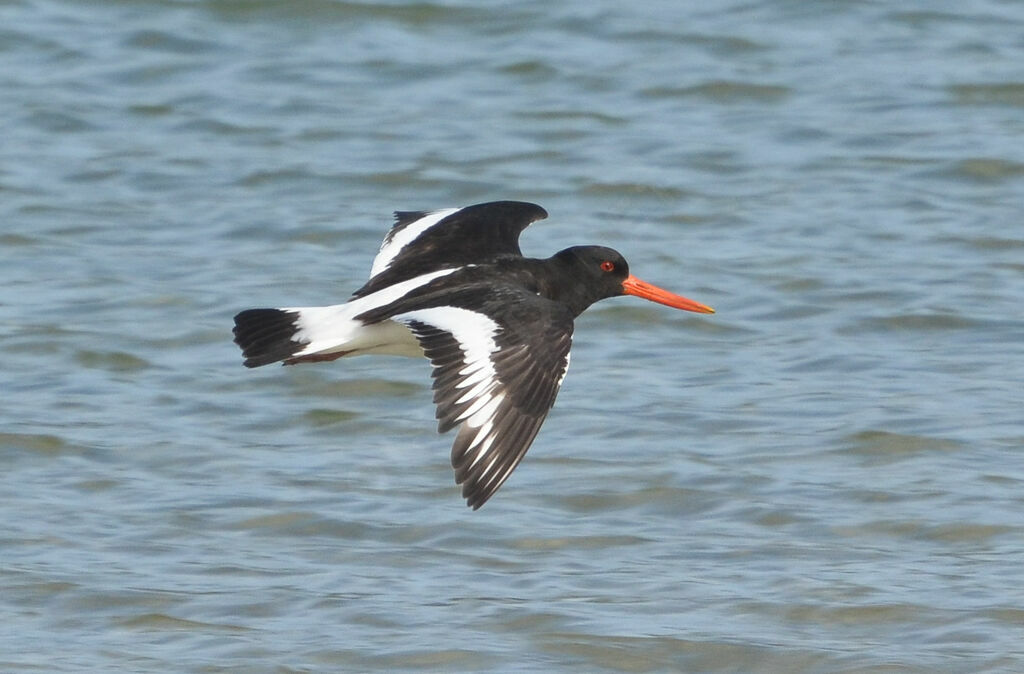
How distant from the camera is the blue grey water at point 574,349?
6.32 m

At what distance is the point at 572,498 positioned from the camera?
7.25 metres

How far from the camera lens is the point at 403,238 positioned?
306 inches

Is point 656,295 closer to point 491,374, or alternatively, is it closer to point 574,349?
point 574,349

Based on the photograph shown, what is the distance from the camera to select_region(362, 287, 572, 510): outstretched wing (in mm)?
5488

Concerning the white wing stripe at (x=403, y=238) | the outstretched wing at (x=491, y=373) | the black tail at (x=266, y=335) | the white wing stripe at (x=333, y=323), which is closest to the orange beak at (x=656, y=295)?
the white wing stripe at (x=403, y=238)

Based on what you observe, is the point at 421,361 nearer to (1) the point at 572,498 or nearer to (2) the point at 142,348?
(2) the point at 142,348

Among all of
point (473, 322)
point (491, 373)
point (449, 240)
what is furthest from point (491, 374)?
point (449, 240)

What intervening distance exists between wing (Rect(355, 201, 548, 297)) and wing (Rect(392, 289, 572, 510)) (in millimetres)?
921

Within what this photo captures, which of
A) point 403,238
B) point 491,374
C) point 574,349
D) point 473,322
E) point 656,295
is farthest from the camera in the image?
point 574,349

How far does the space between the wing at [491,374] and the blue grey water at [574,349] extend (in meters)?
0.86

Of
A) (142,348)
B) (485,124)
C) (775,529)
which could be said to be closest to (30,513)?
(142,348)

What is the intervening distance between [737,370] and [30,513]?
3300 mm

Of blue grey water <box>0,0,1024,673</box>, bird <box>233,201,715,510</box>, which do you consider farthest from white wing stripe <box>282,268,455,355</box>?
blue grey water <box>0,0,1024,673</box>

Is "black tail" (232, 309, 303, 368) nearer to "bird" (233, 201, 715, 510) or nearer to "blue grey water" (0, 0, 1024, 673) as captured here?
"bird" (233, 201, 715, 510)
